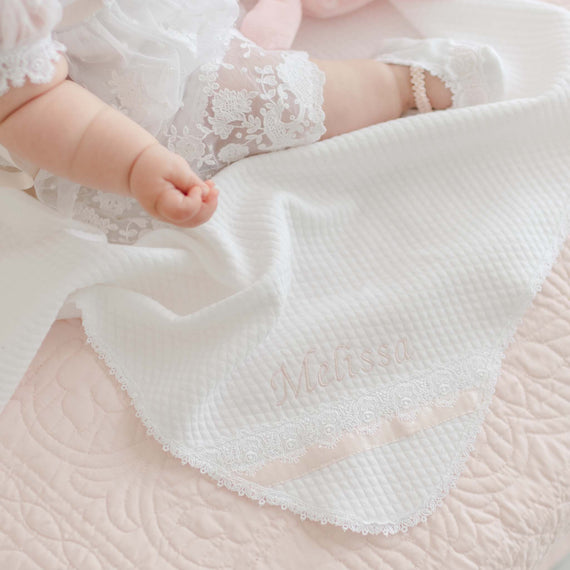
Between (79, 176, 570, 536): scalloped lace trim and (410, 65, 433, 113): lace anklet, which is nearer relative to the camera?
(79, 176, 570, 536): scalloped lace trim

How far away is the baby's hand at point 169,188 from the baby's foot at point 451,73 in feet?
1.50

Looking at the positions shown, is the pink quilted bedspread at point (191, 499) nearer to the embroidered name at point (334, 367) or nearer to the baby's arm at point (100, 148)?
the embroidered name at point (334, 367)

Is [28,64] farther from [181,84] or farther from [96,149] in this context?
[181,84]

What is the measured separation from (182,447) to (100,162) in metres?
0.37

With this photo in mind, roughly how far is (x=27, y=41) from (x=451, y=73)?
2.08 feet

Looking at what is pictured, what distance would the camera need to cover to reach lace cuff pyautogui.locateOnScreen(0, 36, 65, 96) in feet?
2.45

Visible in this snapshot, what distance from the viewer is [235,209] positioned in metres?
1.00

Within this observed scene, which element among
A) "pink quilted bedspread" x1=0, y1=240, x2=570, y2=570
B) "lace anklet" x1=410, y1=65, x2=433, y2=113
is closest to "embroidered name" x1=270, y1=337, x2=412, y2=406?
"pink quilted bedspread" x1=0, y1=240, x2=570, y2=570

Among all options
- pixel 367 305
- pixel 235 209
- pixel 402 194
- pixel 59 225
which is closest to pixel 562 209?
pixel 402 194

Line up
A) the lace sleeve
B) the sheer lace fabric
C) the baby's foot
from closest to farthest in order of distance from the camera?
the lace sleeve
the sheer lace fabric
the baby's foot

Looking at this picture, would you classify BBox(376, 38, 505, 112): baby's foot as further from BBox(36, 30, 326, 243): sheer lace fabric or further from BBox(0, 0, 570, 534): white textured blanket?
BBox(36, 30, 326, 243): sheer lace fabric

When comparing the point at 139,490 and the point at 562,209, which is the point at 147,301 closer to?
the point at 139,490

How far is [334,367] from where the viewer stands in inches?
36.2

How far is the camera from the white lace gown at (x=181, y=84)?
2.85 feet
